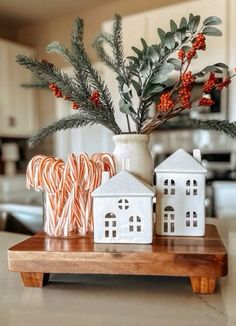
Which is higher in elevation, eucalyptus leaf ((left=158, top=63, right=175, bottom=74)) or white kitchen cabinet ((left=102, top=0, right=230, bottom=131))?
white kitchen cabinet ((left=102, top=0, right=230, bottom=131))

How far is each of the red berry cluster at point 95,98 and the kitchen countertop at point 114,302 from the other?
1.26 feet

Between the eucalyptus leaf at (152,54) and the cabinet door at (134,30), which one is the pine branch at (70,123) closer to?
the eucalyptus leaf at (152,54)

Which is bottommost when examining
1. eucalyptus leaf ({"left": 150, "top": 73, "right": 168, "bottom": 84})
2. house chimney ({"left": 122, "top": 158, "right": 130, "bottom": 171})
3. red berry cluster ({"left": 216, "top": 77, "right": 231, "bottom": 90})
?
house chimney ({"left": 122, "top": 158, "right": 130, "bottom": 171})

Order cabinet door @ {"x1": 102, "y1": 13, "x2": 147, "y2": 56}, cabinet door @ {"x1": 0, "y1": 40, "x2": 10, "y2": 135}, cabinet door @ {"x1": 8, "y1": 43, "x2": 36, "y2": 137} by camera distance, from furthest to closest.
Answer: cabinet door @ {"x1": 8, "y1": 43, "x2": 36, "y2": 137} < cabinet door @ {"x1": 0, "y1": 40, "x2": 10, "y2": 135} < cabinet door @ {"x1": 102, "y1": 13, "x2": 147, "y2": 56}

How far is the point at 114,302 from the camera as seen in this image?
585 mm

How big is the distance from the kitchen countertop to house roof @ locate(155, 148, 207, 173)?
22 centimetres

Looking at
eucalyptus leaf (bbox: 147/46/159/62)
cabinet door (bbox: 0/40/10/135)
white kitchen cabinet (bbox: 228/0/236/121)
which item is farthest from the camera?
cabinet door (bbox: 0/40/10/135)

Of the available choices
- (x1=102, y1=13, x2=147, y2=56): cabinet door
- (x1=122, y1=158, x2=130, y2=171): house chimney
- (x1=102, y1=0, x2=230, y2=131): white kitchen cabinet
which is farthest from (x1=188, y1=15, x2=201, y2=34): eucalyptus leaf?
(x1=102, y1=13, x2=147, y2=56): cabinet door

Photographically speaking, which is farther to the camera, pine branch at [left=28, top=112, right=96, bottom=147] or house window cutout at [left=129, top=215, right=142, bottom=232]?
pine branch at [left=28, top=112, right=96, bottom=147]

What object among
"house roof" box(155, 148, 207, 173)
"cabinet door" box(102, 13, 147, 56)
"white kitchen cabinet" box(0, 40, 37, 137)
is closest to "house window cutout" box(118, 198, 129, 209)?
"house roof" box(155, 148, 207, 173)

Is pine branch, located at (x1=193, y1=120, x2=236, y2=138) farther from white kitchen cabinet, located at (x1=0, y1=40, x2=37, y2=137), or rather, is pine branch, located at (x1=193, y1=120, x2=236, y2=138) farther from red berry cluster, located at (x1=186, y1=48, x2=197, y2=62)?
white kitchen cabinet, located at (x1=0, y1=40, x2=37, y2=137)

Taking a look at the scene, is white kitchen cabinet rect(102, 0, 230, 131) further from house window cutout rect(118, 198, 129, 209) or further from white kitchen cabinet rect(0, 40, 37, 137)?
house window cutout rect(118, 198, 129, 209)

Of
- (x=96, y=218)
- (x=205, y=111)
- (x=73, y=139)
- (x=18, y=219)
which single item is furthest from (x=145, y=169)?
(x=73, y=139)

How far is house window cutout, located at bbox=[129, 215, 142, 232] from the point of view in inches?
26.6
